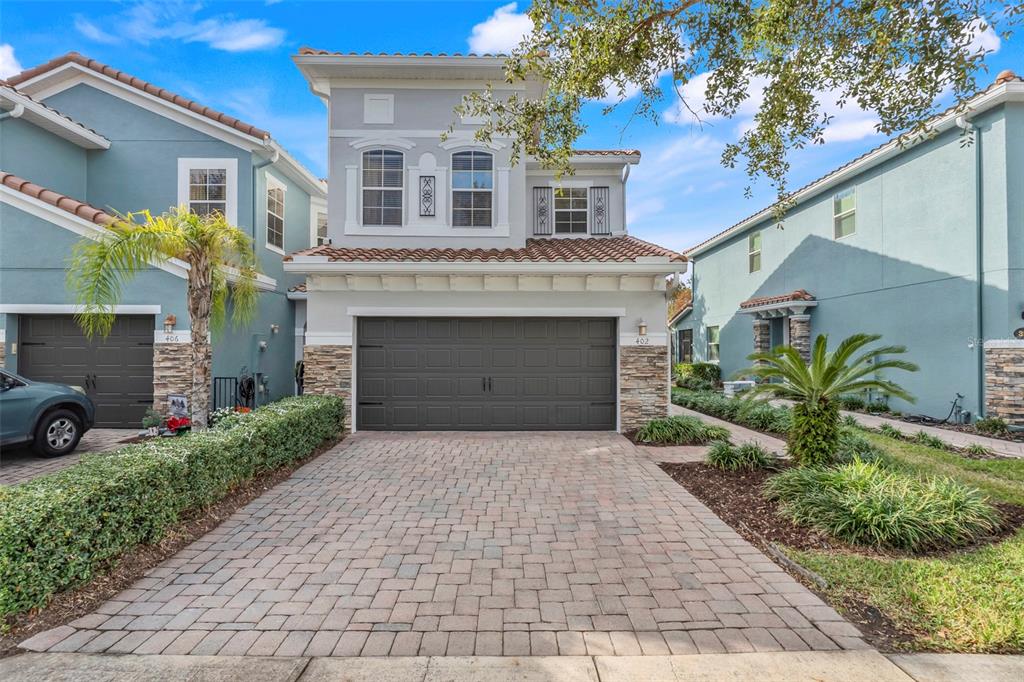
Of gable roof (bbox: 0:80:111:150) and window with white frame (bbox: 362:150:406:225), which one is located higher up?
gable roof (bbox: 0:80:111:150)

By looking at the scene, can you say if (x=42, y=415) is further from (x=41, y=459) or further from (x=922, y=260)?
(x=922, y=260)

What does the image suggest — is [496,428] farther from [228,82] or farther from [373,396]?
[228,82]

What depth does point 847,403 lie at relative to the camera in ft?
41.6

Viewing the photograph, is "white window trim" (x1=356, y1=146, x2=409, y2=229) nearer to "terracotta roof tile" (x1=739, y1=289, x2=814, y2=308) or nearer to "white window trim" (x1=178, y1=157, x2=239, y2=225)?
"white window trim" (x1=178, y1=157, x2=239, y2=225)

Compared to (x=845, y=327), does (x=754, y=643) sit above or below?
below

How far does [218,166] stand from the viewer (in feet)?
36.0

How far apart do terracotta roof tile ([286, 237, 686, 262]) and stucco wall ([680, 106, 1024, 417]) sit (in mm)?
2894

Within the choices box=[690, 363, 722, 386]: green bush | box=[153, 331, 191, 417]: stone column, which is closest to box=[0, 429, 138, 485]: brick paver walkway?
box=[153, 331, 191, 417]: stone column

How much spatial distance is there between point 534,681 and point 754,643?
1.45m

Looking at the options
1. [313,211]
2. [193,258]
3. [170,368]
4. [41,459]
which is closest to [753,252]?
[313,211]

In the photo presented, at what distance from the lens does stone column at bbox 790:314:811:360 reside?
14195mm

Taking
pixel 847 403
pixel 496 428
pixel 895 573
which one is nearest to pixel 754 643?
pixel 895 573

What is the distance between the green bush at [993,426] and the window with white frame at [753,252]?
8.82m

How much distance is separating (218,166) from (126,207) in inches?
92.4
